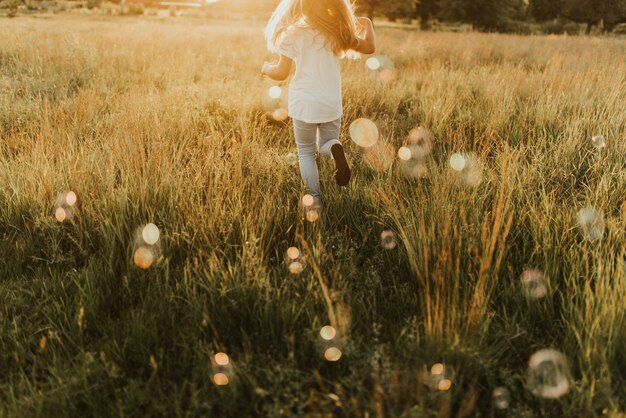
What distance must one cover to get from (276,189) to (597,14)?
49.1m

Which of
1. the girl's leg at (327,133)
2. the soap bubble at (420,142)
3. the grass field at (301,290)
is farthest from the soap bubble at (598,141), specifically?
the girl's leg at (327,133)

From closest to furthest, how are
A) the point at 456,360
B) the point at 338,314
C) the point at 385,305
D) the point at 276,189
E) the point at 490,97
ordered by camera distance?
the point at 456,360 → the point at 338,314 → the point at 385,305 → the point at 276,189 → the point at 490,97

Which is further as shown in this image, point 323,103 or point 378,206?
point 323,103

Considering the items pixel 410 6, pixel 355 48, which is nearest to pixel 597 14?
pixel 410 6

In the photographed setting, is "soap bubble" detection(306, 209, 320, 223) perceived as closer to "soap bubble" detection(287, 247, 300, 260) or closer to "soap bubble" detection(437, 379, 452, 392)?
"soap bubble" detection(287, 247, 300, 260)

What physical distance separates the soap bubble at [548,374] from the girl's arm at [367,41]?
2.49 m

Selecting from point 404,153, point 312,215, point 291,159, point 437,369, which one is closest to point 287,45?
point 291,159

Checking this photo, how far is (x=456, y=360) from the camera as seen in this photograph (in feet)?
5.64

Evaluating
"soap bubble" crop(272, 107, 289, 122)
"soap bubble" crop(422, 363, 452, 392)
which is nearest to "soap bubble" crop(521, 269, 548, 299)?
"soap bubble" crop(422, 363, 452, 392)

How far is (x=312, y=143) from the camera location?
345 cm

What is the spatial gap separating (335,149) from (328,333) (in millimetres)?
1641

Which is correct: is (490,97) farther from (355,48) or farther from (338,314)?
(338,314)

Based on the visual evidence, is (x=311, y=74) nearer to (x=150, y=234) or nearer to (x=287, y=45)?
(x=287, y=45)

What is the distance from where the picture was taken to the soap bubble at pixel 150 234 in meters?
2.51
